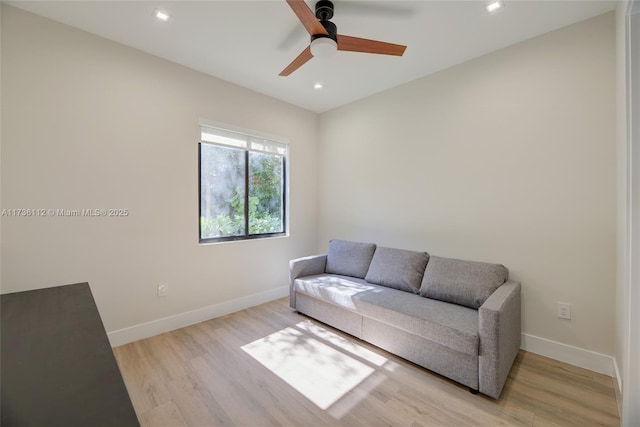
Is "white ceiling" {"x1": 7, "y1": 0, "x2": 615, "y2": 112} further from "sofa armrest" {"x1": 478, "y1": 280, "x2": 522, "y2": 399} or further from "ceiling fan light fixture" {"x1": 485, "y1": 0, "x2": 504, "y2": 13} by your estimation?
"sofa armrest" {"x1": 478, "y1": 280, "x2": 522, "y2": 399}

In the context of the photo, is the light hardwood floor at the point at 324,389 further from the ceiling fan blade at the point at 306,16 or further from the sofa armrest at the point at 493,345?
the ceiling fan blade at the point at 306,16

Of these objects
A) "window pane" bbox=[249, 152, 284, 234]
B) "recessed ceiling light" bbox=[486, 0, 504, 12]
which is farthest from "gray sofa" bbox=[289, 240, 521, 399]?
"recessed ceiling light" bbox=[486, 0, 504, 12]

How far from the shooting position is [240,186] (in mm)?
3512

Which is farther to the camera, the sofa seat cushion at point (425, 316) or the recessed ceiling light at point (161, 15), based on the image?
the recessed ceiling light at point (161, 15)

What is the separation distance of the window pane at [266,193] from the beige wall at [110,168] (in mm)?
374

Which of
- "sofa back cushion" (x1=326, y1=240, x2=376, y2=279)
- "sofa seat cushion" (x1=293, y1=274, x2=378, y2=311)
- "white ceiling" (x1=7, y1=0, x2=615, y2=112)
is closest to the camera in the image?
"white ceiling" (x1=7, y1=0, x2=615, y2=112)

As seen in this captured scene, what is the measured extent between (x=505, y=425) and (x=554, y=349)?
3.69ft

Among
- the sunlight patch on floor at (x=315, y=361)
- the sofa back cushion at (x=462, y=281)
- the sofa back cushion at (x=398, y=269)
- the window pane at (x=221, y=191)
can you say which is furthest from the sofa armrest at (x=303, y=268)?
the sofa back cushion at (x=462, y=281)

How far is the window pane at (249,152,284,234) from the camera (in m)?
3.63

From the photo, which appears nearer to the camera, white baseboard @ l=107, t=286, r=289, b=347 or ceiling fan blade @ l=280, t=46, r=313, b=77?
ceiling fan blade @ l=280, t=46, r=313, b=77

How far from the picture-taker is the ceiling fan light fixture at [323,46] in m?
1.83

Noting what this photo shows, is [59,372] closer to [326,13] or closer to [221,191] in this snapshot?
[326,13]

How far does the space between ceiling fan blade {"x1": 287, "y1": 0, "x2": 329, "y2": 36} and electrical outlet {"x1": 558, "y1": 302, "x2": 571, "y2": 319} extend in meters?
2.82

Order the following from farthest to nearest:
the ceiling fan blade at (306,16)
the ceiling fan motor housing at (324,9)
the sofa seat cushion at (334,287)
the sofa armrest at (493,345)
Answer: the sofa seat cushion at (334,287), the ceiling fan motor housing at (324,9), the sofa armrest at (493,345), the ceiling fan blade at (306,16)
